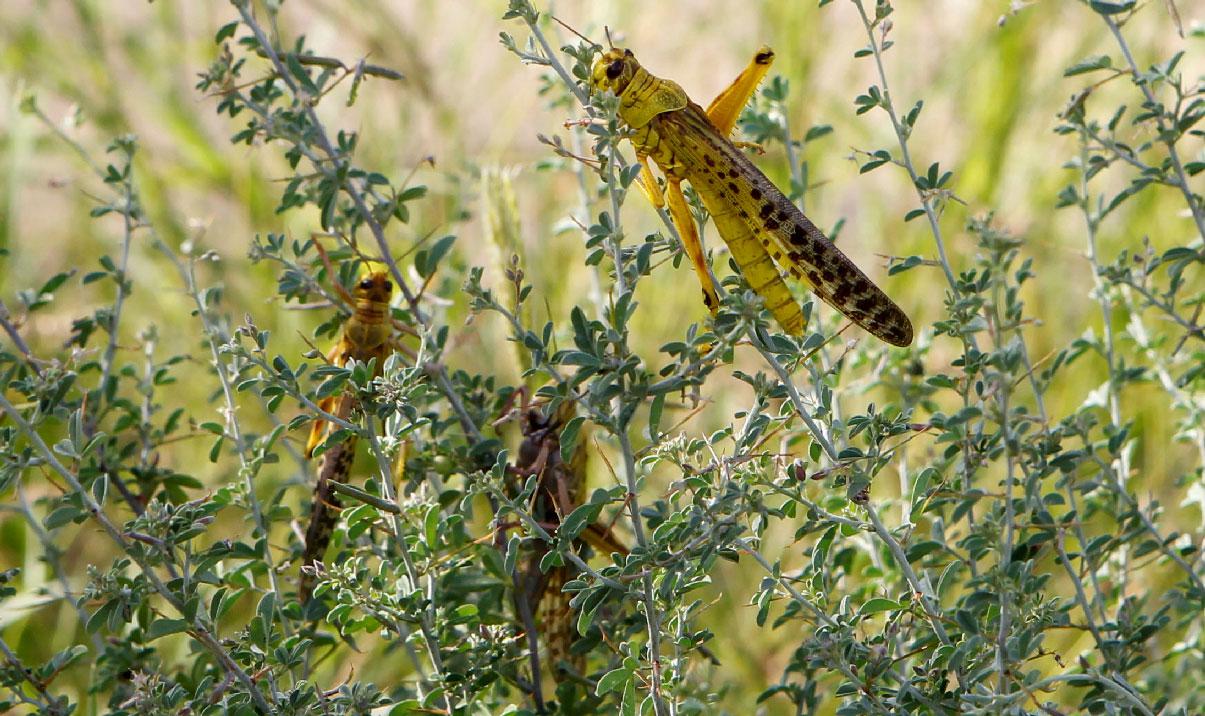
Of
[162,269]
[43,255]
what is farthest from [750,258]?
[43,255]

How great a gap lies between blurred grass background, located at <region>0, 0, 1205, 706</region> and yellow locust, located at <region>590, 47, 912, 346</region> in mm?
877

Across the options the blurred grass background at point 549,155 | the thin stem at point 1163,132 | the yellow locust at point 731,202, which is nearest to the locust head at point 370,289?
the yellow locust at point 731,202

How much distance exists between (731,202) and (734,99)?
0.66 ft

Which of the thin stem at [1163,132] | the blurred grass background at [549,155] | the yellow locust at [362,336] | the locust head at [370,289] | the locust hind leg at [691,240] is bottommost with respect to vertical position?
the thin stem at [1163,132]

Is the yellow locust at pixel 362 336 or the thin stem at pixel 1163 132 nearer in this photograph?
the thin stem at pixel 1163 132

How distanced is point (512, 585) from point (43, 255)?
3.15 meters

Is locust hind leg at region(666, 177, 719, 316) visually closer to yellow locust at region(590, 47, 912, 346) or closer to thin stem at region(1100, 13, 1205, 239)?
yellow locust at region(590, 47, 912, 346)

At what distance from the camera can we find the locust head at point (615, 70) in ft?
4.86

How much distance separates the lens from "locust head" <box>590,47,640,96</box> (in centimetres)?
148

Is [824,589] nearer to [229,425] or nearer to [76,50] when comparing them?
[229,425]

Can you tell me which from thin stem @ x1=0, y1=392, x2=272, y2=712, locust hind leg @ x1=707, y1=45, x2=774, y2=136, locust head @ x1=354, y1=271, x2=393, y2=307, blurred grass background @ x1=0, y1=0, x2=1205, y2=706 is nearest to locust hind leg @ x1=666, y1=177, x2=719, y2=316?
locust hind leg @ x1=707, y1=45, x2=774, y2=136

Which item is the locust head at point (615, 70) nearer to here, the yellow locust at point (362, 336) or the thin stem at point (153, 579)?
the yellow locust at point (362, 336)

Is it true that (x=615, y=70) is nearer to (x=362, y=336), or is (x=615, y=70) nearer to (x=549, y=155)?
(x=362, y=336)

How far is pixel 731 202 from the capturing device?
1.53 m
